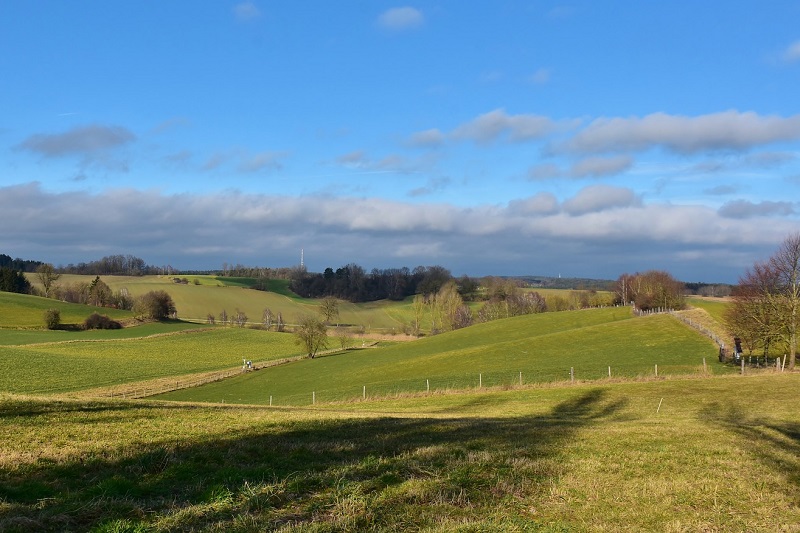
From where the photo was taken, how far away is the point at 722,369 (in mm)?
45250

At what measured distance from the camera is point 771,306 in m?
49.5

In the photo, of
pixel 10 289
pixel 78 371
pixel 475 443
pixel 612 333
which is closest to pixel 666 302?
pixel 612 333

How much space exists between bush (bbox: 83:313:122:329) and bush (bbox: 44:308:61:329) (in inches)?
192

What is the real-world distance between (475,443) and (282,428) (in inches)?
178

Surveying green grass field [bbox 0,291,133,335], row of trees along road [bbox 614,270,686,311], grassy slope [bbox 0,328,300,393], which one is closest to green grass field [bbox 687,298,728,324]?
row of trees along road [bbox 614,270,686,311]

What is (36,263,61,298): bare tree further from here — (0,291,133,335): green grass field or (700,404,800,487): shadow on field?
(700,404,800,487): shadow on field

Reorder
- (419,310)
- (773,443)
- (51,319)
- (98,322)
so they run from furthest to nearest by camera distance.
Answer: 1. (419,310)
2. (98,322)
3. (51,319)
4. (773,443)

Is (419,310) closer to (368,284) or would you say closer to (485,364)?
(368,284)

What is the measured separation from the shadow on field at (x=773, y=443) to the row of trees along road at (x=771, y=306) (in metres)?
32.2

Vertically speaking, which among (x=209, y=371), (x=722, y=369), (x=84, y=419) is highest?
(x=84, y=419)

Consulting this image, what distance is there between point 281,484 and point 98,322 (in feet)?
385

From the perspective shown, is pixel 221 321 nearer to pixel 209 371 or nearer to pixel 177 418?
pixel 209 371

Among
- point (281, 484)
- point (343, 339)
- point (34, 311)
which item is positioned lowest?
point (343, 339)

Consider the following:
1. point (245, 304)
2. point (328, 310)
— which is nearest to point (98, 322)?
point (328, 310)
